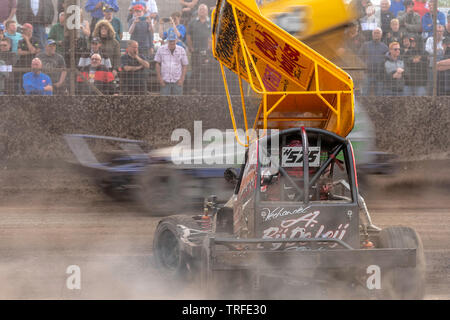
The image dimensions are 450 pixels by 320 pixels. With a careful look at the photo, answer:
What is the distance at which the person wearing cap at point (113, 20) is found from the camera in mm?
11474

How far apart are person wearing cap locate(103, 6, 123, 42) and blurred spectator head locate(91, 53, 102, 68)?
45 centimetres

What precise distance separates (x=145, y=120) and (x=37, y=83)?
6.31ft

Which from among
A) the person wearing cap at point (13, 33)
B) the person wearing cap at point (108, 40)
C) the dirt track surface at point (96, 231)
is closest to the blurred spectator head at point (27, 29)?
the person wearing cap at point (13, 33)

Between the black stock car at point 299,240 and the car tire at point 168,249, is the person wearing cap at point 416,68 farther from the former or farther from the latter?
the car tire at point 168,249

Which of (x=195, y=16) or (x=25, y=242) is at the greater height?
(x=195, y=16)

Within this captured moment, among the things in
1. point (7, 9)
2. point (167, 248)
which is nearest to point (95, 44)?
point (7, 9)

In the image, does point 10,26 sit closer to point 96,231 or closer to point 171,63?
point 171,63

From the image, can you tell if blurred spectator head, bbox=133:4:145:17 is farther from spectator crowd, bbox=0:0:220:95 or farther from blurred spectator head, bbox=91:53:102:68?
blurred spectator head, bbox=91:53:102:68

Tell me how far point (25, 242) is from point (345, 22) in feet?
13.1

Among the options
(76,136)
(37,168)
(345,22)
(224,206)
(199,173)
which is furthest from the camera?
(37,168)

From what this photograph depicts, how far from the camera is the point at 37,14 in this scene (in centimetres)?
1128

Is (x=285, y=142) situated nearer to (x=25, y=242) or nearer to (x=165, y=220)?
(x=165, y=220)

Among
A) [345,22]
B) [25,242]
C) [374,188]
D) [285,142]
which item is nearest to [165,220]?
[285,142]

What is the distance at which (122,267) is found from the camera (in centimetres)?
602
